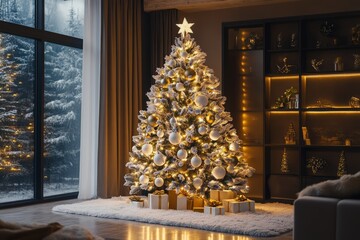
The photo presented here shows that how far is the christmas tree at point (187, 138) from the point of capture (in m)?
7.25

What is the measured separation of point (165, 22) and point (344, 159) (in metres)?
3.34

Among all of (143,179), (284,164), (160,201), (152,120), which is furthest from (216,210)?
(284,164)

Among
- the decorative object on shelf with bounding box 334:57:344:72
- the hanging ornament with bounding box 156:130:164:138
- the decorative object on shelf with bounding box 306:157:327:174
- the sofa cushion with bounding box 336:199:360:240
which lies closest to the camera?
the sofa cushion with bounding box 336:199:360:240

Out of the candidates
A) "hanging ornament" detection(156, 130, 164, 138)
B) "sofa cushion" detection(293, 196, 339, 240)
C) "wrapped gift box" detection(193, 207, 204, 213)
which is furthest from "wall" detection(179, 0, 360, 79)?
"sofa cushion" detection(293, 196, 339, 240)

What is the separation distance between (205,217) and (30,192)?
2.49 m

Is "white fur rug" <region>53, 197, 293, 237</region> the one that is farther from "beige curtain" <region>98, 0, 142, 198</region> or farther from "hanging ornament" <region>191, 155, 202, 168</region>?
"beige curtain" <region>98, 0, 142, 198</region>

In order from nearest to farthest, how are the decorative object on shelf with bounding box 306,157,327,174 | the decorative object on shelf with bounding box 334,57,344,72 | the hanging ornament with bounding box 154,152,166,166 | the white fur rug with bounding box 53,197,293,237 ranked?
the white fur rug with bounding box 53,197,293,237, the hanging ornament with bounding box 154,152,166,166, the decorative object on shelf with bounding box 334,57,344,72, the decorative object on shelf with bounding box 306,157,327,174

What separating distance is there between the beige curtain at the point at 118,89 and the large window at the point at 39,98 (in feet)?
1.33

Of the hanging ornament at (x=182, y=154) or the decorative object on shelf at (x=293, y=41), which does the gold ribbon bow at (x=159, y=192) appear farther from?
the decorative object on shelf at (x=293, y=41)

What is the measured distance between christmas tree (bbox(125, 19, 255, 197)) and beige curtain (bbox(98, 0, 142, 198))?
3.10 feet

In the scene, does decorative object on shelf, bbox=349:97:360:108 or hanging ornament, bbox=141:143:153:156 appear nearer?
hanging ornament, bbox=141:143:153:156

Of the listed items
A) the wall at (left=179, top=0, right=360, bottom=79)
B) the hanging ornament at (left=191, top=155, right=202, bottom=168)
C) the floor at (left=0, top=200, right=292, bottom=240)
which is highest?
the wall at (left=179, top=0, right=360, bottom=79)

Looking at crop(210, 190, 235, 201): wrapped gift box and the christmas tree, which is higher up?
the christmas tree

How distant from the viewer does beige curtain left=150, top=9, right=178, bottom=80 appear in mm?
9195
